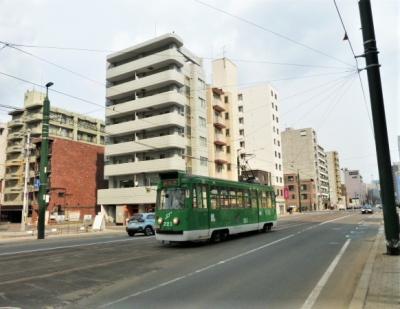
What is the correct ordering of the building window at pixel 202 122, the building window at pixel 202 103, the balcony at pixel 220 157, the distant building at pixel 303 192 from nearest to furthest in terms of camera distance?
the building window at pixel 202 122, the building window at pixel 202 103, the balcony at pixel 220 157, the distant building at pixel 303 192

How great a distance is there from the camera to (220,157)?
6788 centimetres

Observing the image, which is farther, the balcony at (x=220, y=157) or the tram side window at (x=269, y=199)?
the balcony at (x=220, y=157)

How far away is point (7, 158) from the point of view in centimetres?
A: 8300

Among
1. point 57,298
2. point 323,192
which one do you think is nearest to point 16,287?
point 57,298

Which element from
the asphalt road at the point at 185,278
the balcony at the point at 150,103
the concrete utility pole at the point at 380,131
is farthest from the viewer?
the balcony at the point at 150,103

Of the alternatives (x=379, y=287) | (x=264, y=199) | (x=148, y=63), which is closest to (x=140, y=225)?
(x=264, y=199)

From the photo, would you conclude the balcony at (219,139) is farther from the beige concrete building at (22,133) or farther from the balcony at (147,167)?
the beige concrete building at (22,133)

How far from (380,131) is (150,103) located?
A: 4877 cm

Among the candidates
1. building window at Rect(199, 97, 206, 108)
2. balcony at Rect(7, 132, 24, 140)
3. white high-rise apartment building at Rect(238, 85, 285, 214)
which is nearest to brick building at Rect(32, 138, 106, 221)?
balcony at Rect(7, 132, 24, 140)

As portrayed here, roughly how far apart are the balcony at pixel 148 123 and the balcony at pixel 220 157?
10324 mm

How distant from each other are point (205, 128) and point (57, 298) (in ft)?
Answer: 190

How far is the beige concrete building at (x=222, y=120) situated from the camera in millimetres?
67250

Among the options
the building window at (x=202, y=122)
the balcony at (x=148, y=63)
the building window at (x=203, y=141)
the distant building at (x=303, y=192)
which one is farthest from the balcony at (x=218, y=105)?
the distant building at (x=303, y=192)

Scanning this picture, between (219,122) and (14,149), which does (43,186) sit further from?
(14,149)
